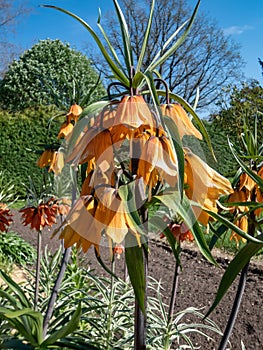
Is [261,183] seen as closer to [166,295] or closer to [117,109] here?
[117,109]

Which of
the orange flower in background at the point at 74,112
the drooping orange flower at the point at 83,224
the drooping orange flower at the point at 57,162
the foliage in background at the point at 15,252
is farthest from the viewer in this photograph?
the foliage in background at the point at 15,252

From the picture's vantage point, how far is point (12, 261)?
392 centimetres

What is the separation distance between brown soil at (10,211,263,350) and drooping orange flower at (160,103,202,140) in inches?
58.5

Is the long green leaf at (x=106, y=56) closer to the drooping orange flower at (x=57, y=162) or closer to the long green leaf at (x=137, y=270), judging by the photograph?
the long green leaf at (x=137, y=270)

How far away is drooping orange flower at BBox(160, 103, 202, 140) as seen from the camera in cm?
76

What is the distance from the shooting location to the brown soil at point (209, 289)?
2.39m

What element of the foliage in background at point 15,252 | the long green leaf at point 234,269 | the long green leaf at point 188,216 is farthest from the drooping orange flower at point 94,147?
the foliage in background at point 15,252

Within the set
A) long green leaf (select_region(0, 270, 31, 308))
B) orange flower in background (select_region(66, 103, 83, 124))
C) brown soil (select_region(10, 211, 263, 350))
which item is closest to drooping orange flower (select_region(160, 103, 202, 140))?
long green leaf (select_region(0, 270, 31, 308))

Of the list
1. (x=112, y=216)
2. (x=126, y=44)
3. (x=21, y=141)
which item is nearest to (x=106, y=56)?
(x=126, y=44)

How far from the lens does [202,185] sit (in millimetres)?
776

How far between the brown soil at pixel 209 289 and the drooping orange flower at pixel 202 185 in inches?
54.5

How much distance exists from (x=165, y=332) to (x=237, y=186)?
76 centimetres

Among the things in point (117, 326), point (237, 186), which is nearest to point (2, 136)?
point (117, 326)

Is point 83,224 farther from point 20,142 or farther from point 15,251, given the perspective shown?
point 20,142
